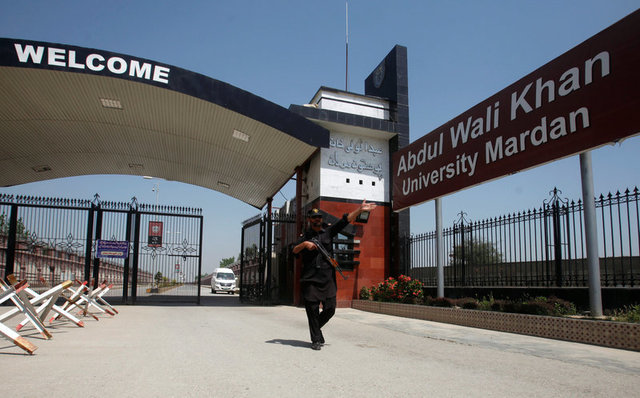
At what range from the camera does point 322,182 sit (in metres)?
15.1

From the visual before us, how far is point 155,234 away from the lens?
15.8 metres

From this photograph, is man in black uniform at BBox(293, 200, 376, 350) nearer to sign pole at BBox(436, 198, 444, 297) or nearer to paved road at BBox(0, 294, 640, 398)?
paved road at BBox(0, 294, 640, 398)

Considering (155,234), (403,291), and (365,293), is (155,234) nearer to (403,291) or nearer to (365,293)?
(365,293)

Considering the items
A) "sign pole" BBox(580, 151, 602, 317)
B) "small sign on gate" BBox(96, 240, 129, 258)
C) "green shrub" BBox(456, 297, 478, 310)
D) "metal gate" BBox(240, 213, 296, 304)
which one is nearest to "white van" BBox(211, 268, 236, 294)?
"metal gate" BBox(240, 213, 296, 304)

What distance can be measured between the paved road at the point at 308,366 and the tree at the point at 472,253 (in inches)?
155

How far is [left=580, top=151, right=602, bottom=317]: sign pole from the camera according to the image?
7.35 metres

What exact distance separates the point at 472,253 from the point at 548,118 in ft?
13.4

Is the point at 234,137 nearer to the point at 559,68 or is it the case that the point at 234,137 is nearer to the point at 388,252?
the point at 388,252

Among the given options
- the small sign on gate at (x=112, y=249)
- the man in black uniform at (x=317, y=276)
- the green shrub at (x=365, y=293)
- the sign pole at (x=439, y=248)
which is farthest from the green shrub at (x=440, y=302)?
the small sign on gate at (x=112, y=249)

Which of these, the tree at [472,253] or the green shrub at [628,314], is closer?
the green shrub at [628,314]

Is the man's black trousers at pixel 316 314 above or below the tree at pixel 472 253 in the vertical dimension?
below

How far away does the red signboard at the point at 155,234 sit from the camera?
15680 millimetres

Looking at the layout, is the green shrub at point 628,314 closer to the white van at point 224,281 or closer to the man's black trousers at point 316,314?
the man's black trousers at point 316,314

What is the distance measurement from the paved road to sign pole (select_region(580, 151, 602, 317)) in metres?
1.18
